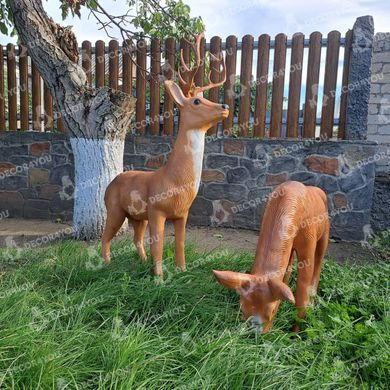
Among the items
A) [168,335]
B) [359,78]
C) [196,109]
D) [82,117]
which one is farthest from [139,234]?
[359,78]

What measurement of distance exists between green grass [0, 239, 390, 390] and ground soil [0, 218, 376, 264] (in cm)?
135

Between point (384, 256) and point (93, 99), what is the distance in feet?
12.5

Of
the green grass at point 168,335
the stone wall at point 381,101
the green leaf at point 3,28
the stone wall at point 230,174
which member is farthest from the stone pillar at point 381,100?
the green leaf at point 3,28

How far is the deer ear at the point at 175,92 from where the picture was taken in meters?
3.03

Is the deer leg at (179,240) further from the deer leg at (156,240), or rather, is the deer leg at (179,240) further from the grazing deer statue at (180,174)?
the deer leg at (156,240)

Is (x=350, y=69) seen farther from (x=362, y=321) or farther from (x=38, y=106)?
(x=38, y=106)

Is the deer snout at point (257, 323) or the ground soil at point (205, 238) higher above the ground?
the deer snout at point (257, 323)

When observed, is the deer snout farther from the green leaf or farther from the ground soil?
the green leaf

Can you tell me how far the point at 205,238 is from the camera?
5.07m

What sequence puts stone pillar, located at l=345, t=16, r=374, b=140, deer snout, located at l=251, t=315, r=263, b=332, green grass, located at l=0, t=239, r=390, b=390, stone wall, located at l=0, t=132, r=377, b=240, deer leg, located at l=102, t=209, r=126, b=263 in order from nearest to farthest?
1. green grass, located at l=0, t=239, r=390, b=390
2. deer snout, located at l=251, t=315, r=263, b=332
3. deer leg, located at l=102, t=209, r=126, b=263
4. stone pillar, located at l=345, t=16, r=374, b=140
5. stone wall, located at l=0, t=132, r=377, b=240

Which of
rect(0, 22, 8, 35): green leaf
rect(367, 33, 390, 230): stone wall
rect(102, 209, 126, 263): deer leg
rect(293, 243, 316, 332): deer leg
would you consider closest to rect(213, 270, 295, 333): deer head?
rect(293, 243, 316, 332): deer leg

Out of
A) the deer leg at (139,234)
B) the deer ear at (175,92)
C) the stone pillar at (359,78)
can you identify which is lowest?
the deer leg at (139,234)

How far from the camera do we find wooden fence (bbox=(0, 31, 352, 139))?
518cm

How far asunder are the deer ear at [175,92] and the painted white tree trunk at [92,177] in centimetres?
187
